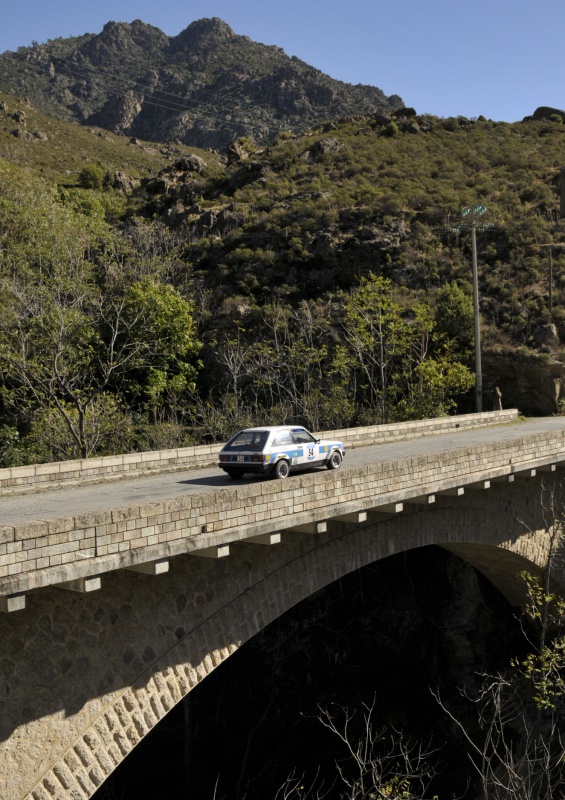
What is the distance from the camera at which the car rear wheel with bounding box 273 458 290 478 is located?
37.6ft

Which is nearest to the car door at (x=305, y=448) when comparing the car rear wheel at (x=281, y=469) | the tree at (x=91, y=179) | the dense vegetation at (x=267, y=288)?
the car rear wheel at (x=281, y=469)

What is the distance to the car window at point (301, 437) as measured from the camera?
12117 millimetres

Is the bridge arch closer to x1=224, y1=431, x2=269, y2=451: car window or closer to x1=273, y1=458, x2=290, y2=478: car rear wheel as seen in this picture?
x1=273, y1=458, x2=290, y2=478: car rear wheel

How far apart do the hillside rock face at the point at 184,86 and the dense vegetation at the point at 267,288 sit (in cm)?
4322

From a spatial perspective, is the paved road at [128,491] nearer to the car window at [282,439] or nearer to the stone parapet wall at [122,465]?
the stone parapet wall at [122,465]

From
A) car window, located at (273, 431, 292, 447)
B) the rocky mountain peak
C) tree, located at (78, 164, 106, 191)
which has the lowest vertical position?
car window, located at (273, 431, 292, 447)

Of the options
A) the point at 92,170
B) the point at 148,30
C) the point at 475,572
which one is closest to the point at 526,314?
the point at 475,572

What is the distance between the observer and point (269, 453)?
1133 centimetres

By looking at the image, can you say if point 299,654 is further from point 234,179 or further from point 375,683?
point 234,179

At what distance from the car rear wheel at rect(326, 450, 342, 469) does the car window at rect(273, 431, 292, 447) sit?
3.96 ft

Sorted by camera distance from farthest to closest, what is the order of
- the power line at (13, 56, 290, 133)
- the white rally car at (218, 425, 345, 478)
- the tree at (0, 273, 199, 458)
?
the power line at (13, 56, 290, 133)
the tree at (0, 273, 199, 458)
the white rally car at (218, 425, 345, 478)

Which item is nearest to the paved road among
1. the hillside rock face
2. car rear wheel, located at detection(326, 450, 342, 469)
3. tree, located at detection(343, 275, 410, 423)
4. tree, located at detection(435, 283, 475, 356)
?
car rear wheel, located at detection(326, 450, 342, 469)

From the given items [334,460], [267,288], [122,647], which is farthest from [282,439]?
[267,288]

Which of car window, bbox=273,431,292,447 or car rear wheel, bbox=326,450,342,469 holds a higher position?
car window, bbox=273,431,292,447
